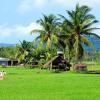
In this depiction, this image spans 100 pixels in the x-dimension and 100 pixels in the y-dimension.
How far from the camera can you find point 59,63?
202 feet

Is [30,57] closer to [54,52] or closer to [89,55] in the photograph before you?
[54,52]

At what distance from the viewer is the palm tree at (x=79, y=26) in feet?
179

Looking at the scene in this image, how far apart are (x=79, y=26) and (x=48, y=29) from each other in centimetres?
891

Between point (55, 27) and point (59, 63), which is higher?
point (55, 27)

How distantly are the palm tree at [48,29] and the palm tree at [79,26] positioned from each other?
20.7 feet

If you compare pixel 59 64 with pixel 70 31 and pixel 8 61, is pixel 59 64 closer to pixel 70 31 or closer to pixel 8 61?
pixel 70 31

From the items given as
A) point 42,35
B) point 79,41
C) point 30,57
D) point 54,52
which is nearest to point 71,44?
point 79,41

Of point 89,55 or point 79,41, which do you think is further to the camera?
point 89,55

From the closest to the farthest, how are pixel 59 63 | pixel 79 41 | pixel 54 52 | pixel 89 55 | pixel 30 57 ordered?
pixel 79 41, pixel 59 63, pixel 54 52, pixel 30 57, pixel 89 55

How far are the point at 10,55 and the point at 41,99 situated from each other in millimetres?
113915

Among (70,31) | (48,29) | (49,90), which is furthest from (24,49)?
(49,90)

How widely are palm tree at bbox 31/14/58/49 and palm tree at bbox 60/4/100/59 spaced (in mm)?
6297

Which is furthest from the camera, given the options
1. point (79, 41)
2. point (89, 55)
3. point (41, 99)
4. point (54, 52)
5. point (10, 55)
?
point (89, 55)

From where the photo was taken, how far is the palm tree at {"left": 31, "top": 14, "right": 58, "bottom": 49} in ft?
203
